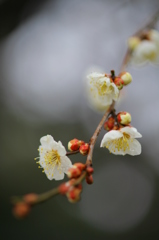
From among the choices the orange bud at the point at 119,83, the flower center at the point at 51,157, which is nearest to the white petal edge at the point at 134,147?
the orange bud at the point at 119,83

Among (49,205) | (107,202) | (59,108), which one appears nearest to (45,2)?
(59,108)

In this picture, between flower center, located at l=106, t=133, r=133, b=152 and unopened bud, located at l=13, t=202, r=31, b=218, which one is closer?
unopened bud, located at l=13, t=202, r=31, b=218

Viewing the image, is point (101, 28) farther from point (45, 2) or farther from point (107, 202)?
point (107, 202)

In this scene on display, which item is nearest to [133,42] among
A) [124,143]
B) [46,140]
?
[124,143]

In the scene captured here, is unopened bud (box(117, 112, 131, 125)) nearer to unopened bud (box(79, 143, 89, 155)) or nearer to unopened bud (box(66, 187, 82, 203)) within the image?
unopened bud (box(79, 143, 89, 155))

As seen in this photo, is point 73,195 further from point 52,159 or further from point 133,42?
point 133,42

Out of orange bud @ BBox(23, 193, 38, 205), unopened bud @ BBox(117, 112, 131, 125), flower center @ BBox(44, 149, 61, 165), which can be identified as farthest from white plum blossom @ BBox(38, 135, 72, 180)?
orange bud @ BBox(23, 193, 38, 205)
